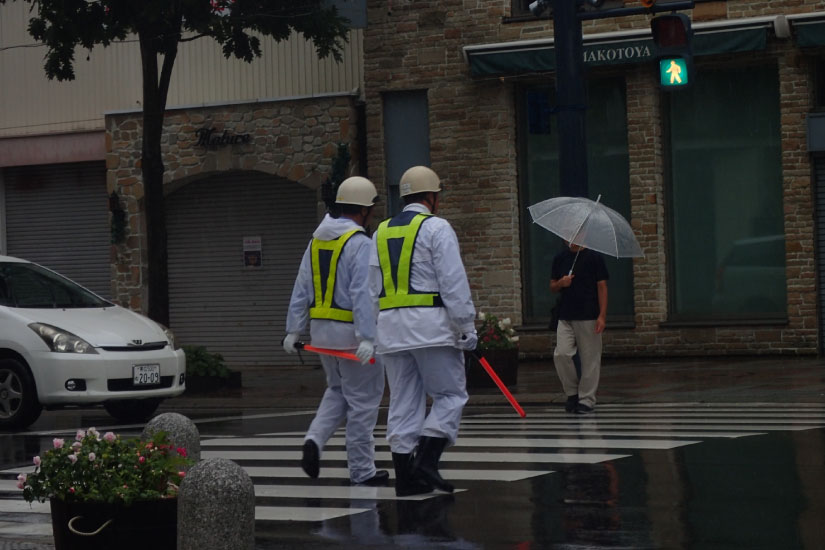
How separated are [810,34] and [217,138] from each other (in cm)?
939

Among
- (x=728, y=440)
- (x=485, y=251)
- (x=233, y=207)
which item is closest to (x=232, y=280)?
(x=233, y=207)

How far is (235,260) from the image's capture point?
84.0ft

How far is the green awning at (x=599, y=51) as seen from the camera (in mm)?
20406

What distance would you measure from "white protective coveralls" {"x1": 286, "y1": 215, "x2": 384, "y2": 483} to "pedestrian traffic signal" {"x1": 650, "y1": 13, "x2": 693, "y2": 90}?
7232 millimetres

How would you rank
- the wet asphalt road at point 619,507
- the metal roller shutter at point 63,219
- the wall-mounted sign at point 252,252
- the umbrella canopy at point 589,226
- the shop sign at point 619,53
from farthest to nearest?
the metal roller shutter at point 63,219, the wall-mounted sign at point 252,252, the shop sign at point 619,53, the umbrella canopy at point 589,226, the wet asphalt road at point 619,507

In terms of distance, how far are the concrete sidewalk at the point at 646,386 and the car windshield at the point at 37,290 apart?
2263 mm

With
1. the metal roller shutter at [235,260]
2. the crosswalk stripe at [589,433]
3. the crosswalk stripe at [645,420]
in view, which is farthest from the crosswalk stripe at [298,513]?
the metal roller shutter at [235,260]

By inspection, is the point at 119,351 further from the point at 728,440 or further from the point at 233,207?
the point at 233,207

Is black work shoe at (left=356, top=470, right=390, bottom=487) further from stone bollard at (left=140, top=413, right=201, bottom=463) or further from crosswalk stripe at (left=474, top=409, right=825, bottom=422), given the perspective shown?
crosswalk stripe at (left=474, top=409, right=825, bottom=422)

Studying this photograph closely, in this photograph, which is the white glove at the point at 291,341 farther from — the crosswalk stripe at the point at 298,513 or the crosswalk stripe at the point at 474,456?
the crosswalk stripe at the point at 298,513

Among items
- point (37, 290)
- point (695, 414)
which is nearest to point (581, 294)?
point (695, 414)

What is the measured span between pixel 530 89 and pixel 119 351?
9505 mm

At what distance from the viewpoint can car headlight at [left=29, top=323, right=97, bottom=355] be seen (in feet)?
48.3

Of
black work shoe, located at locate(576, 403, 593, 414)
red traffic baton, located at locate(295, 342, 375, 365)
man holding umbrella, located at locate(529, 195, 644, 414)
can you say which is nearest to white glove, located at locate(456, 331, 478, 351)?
red traffic baton, located at locate(295, 342, 375, 365)
